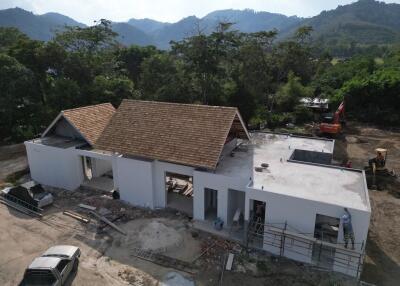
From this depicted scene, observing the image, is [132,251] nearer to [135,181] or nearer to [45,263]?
[45,263]

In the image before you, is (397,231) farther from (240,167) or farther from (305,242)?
(240,167)

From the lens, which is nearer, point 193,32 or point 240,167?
point 240,167

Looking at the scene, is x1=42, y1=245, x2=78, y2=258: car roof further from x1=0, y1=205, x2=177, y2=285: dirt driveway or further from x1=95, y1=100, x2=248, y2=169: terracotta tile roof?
x1=95, y1=100, x2=248, y2=169: terracotta tile roof

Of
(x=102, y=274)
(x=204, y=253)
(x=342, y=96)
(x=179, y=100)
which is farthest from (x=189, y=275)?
(x=342, y=96)

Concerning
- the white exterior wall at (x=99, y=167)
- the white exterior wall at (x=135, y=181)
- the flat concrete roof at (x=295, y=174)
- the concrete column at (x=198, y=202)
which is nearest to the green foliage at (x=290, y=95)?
the flat concrete roof at (x=295, y=174)

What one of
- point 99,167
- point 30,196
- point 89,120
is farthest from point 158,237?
point 89,120

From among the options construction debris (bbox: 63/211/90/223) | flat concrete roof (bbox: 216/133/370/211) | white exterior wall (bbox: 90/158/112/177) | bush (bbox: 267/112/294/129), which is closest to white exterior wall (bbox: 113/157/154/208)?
construction debris (bbox: 63/211/90/223)
